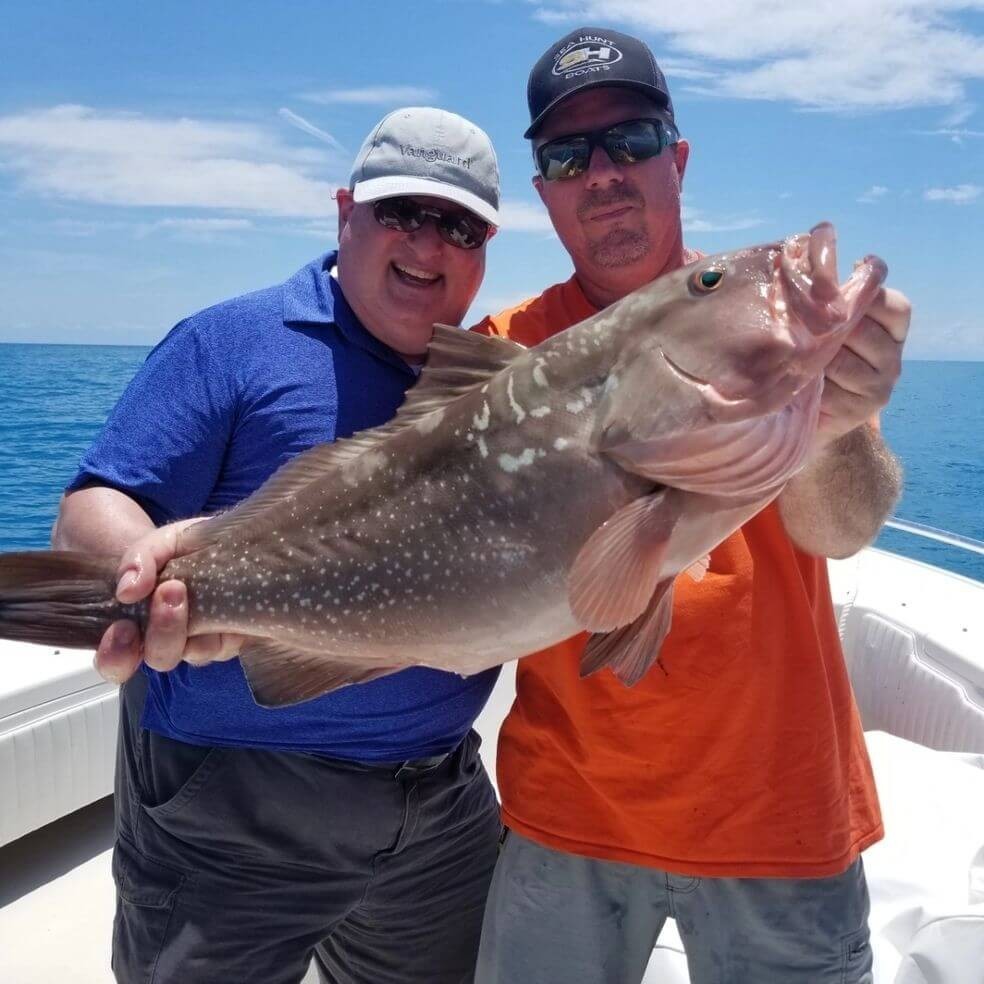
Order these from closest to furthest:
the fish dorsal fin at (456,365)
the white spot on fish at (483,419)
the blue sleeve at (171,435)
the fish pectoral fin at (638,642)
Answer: the fish pectoral fin at (638,642) → the white spot on fish at (483,419) → the fish dorsal fin at (456,365) → the blue sleeve at (171,435)

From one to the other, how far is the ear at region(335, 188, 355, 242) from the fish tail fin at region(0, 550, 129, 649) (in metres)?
1.56

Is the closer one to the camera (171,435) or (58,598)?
(58,598)

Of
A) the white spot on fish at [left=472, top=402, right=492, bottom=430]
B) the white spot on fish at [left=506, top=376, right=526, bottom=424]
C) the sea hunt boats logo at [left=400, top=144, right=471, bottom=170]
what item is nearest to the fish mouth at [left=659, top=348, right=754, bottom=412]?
the white spot on fish at [left=506, top=376, right=526, bottom=424]

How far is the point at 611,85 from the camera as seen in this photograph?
301 centimetres

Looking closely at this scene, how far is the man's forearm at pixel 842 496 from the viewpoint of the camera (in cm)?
257

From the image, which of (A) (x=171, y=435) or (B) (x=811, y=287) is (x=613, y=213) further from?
(A) (x=171, y=435)

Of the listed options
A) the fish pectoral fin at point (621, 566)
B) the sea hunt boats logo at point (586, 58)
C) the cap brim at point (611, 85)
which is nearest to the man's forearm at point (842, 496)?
the fish pectoral fin at point (621, 566)

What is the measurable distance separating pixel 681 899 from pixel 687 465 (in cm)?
153

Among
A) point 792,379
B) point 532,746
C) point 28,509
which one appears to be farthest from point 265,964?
point 28,509

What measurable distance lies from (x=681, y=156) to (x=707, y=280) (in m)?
1.50

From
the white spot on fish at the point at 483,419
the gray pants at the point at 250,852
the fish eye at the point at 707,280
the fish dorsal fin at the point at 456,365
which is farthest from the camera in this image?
the gray pants at the point at 250,852

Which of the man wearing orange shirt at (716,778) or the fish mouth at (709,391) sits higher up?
the fish mouth at (709,391)

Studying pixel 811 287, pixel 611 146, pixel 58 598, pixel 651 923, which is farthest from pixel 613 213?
pixel 651 923

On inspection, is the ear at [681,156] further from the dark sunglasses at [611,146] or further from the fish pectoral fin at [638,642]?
the fish pectoral fin at [638,642]
